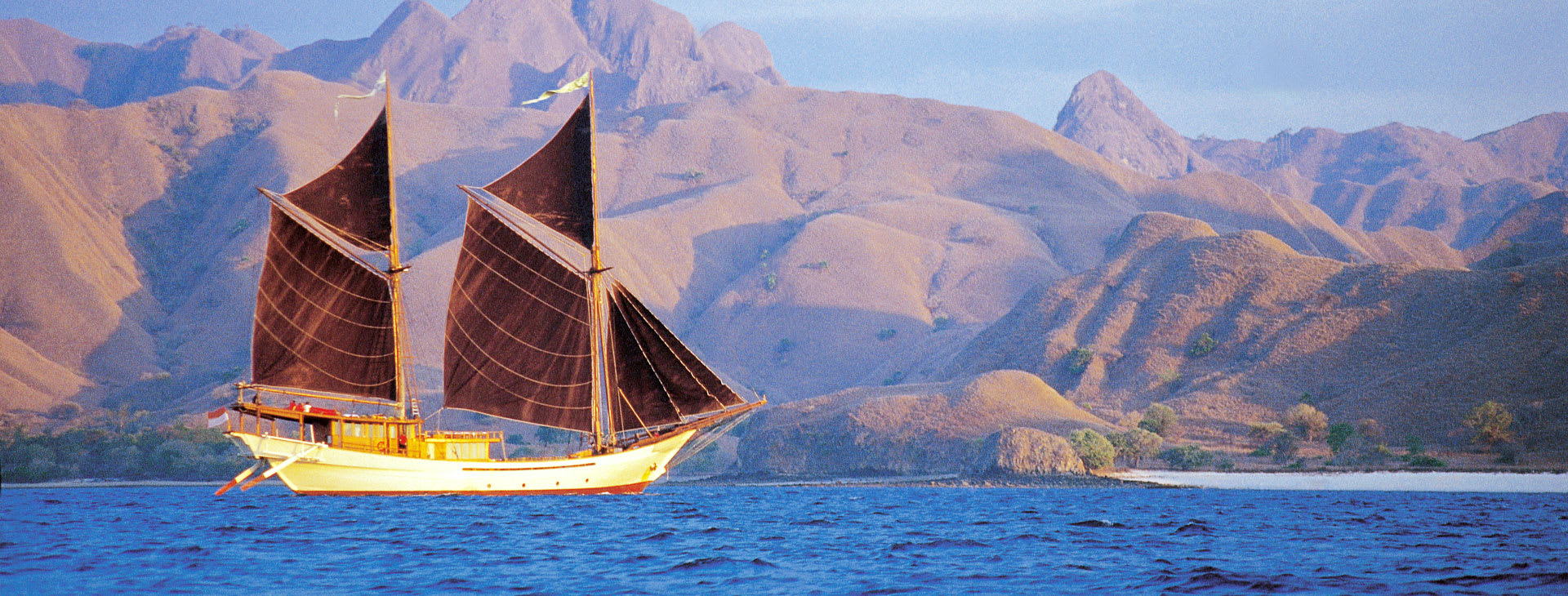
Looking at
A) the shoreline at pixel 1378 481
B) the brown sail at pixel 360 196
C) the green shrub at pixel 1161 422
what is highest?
the brown sail at pixel 360 196

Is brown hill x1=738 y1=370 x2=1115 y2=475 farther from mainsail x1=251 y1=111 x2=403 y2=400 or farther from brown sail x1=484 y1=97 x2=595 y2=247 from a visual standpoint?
mainsail x1=251 y1=111 x2=403 y2=400

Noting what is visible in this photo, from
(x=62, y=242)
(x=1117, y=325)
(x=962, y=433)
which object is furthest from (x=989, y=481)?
(x=62, y=242)

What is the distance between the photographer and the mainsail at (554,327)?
4934cm

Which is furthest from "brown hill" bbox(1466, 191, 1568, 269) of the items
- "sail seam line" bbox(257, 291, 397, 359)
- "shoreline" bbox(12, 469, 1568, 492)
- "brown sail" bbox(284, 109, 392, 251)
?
"sail seam line" bbox(257, 291, 397, 359)

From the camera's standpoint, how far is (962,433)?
281ft

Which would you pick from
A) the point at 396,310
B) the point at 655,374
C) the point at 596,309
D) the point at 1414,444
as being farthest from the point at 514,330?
the point at 1414,444

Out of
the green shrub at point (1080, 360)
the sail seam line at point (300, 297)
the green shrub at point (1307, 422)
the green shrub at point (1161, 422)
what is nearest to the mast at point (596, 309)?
the sail seam line at point (300, 297)

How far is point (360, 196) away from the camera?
48.2 metres

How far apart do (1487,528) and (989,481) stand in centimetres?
3603

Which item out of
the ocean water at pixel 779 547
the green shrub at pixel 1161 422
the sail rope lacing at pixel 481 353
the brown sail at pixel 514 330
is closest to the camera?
the ocean water at pixel 779 547

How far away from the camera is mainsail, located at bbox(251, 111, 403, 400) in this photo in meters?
46.5

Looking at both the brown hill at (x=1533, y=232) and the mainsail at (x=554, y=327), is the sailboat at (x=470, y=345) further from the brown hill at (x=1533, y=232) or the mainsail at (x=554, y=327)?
the brown hill at (x=1533, y=232)

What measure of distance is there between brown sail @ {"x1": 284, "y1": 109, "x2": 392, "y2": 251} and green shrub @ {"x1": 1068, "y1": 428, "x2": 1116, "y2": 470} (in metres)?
40.6

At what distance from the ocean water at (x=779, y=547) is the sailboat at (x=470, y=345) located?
2106 millimetres
